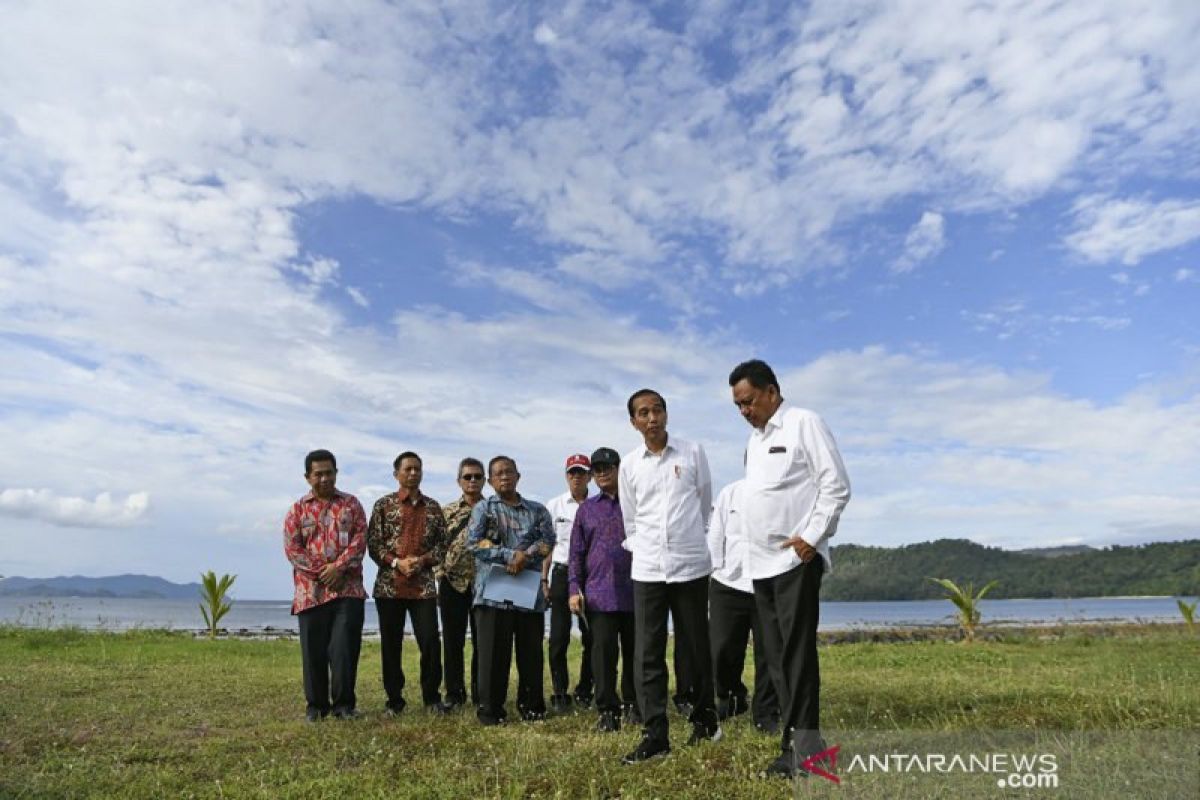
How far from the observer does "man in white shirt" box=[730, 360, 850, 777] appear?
161 inches

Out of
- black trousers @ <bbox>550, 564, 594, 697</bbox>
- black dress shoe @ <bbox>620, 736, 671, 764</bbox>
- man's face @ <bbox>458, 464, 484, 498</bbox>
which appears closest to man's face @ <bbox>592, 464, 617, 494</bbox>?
black trousers @ <bbox>550, 564, 594, 697</bbox>

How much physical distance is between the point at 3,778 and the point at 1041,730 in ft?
18.7

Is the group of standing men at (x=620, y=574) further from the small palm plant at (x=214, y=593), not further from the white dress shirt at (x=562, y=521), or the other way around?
the small palm plant at (x=214, y=593)

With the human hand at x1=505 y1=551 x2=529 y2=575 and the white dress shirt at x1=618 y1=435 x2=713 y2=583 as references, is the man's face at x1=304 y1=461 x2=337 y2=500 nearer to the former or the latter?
the human hand at x1=505 y1=551 x2=529 y2=575

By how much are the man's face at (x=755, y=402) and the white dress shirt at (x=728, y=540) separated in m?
1.40

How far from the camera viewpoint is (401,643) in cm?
687

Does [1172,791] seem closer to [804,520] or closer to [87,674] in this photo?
[804,520]

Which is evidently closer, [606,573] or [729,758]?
[729,758]

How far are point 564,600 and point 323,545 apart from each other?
2.19 meters

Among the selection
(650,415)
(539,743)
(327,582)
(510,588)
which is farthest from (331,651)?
(650,415)

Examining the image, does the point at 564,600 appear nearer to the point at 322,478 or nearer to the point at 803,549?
the point at 322,478

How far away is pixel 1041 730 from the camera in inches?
195

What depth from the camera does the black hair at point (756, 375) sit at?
14.7 feet

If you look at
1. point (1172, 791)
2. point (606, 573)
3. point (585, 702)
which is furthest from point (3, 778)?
point (1172, 791)
